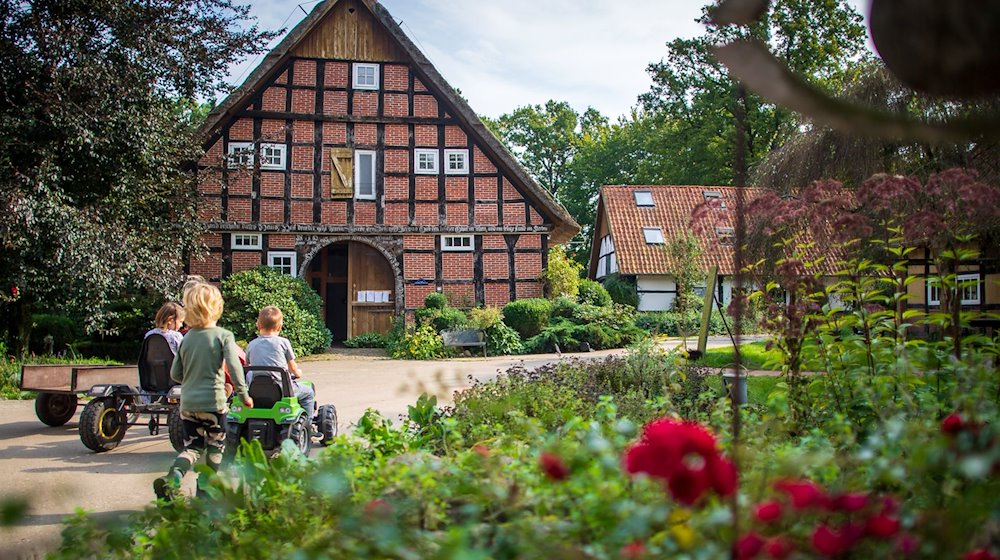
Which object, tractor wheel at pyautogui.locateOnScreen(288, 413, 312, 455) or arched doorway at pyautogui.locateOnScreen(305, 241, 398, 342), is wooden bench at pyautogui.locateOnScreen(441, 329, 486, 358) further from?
tractor wheel at pyautogui.locateOnScreen(288, 413, 312, 455)

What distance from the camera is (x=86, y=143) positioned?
464 inches

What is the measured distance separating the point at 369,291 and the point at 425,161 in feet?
11.7

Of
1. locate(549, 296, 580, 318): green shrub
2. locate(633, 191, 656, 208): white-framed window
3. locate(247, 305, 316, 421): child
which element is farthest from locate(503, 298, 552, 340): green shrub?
locate(247, 305, 316, 421): child

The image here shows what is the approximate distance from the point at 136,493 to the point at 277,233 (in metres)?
14.1

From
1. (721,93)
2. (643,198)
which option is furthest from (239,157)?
(721,93)

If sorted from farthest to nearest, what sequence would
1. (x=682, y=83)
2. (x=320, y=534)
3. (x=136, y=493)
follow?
(x=682, y=83), (x=136, y=493), (x=320, y=534)

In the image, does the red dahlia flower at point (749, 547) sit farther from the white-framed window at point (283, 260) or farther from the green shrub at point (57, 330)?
the white-framed window at point (283, 260)

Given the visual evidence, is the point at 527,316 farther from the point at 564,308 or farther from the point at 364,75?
the point at 364,75

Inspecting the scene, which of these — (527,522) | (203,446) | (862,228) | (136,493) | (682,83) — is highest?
(682,83)

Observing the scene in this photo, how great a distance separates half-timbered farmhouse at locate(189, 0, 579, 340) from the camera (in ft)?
60.3

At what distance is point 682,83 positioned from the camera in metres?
31.1

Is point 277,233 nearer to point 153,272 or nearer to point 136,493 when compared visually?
point 153,272

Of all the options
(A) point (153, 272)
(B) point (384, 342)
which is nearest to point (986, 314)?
(A) point (153, 272)

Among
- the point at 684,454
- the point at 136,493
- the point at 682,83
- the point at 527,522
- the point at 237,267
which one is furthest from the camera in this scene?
the point at 682,83
